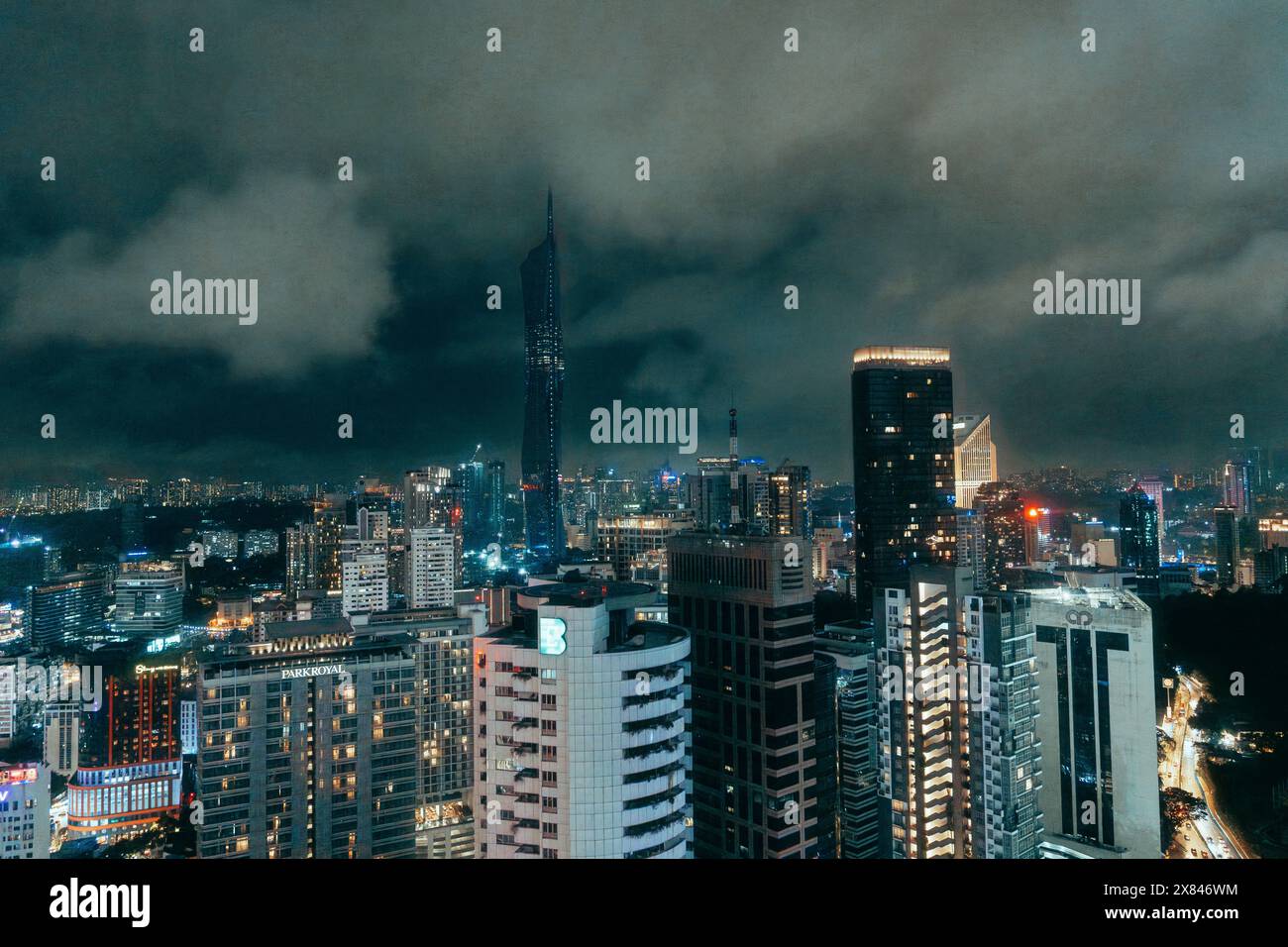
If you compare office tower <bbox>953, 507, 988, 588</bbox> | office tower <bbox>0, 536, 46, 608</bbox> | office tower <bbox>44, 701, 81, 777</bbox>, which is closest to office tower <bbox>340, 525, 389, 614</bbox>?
office tower <bbox>44, 701, 81, 777</bbox>

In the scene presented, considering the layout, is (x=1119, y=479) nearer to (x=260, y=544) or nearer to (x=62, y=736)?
(x=260, y=544)

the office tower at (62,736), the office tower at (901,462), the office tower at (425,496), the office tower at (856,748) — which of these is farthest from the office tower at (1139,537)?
the office tower at (62,736)

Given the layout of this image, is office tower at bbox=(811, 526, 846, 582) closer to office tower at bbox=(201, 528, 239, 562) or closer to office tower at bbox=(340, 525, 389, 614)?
office tower at bbox=(340, 525, 389, 614)

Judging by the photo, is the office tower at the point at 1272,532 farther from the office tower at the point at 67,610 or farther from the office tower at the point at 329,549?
Answer: the office tower at the point at 329,549

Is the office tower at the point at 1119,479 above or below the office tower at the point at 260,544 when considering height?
above

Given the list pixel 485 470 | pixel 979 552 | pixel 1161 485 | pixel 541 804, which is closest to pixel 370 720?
pixel 541 804

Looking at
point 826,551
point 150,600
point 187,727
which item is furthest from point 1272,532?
point 150,600

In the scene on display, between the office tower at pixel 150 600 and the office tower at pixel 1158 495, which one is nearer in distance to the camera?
the office tower at pixel 1158 495
